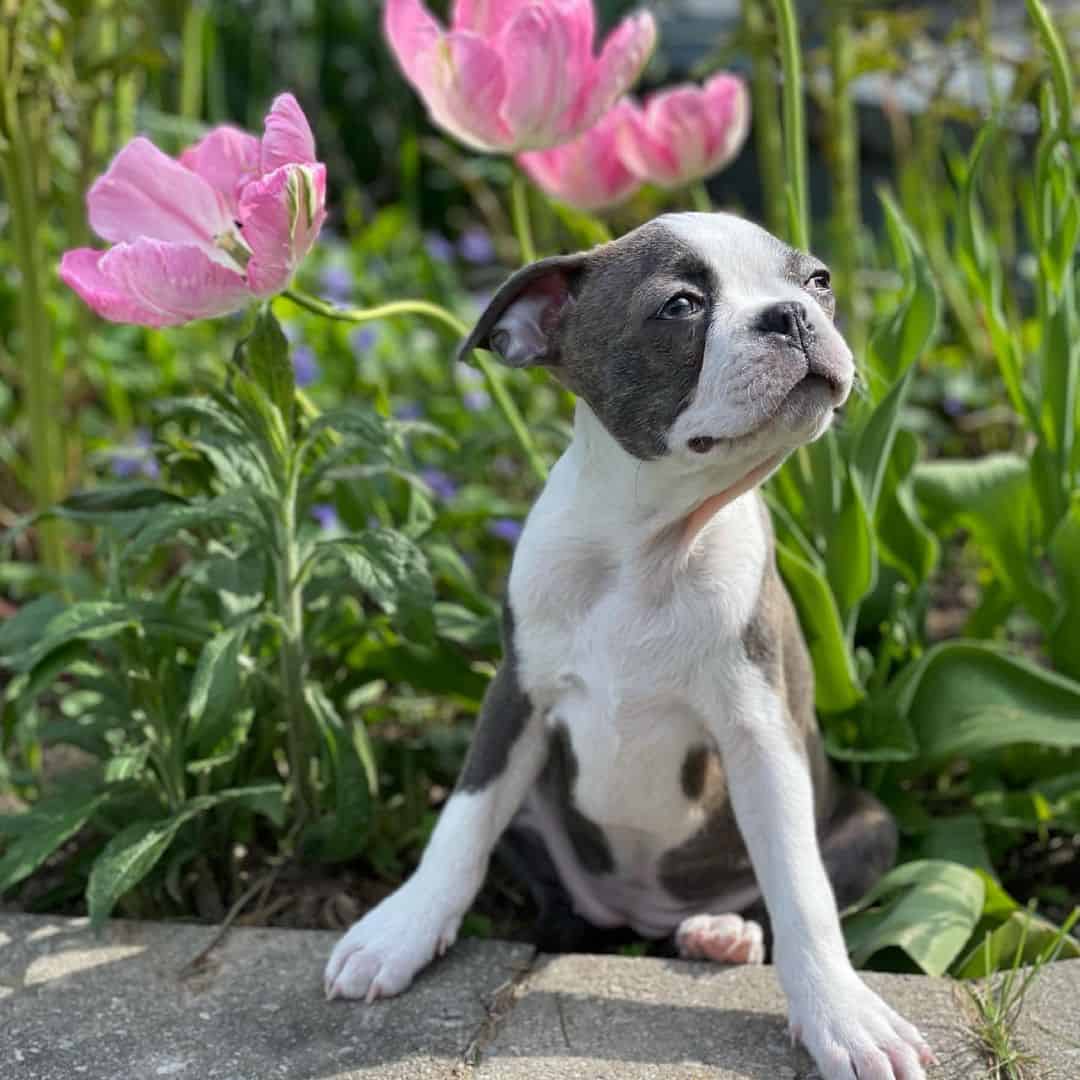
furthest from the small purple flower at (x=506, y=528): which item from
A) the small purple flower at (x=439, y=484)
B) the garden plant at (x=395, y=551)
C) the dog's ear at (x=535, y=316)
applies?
the dog's ear at (x=535, y=316)

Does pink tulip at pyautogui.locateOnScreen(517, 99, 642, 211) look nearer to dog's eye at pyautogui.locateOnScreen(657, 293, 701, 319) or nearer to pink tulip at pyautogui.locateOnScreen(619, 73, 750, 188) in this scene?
Result: pink tulip at pyautogui.locateOnScreen(619, 73, 750, 188)

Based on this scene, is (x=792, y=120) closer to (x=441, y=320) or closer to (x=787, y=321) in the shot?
(x=441, y=320)

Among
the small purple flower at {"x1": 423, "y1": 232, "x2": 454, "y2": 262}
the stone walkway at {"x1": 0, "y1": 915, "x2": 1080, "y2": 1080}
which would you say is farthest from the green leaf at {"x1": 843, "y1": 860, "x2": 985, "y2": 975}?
the small purple flower at {"x1": 423, "y1": 232, "x2": 454, "y2": 262}

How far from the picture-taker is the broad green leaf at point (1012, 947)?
7.74 ft

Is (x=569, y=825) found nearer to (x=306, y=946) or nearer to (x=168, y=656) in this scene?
(x=306, y=946)

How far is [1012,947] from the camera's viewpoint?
7.87 feet

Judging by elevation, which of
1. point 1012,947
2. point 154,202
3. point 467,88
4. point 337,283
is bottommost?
point 1012,947

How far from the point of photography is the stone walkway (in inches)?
Answer: 80.4

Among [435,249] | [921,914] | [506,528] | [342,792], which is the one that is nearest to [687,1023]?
[921,914]

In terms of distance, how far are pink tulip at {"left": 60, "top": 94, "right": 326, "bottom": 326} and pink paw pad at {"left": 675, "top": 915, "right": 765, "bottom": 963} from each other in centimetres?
114

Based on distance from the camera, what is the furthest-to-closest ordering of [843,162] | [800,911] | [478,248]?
[478,248] → [843,162] → [800,911]

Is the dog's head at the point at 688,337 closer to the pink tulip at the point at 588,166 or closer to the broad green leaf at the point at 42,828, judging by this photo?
the pink tulip at the point at 588,166

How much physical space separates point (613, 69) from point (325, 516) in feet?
4.01

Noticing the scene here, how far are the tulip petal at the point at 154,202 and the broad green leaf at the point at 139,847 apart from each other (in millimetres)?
854
